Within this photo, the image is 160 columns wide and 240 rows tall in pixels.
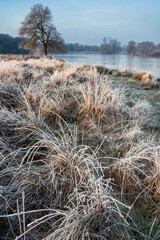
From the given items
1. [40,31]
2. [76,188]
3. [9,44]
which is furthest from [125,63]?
[9,44]

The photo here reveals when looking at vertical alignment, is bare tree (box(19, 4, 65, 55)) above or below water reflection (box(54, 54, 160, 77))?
above

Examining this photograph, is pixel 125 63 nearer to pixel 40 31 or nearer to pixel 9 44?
pixel 40 31

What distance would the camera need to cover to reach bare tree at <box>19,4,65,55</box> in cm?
1702

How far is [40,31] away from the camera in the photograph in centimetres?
1727

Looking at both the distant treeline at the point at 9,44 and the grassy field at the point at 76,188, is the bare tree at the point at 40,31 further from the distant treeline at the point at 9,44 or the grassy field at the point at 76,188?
the grassy field at the point at 76,188

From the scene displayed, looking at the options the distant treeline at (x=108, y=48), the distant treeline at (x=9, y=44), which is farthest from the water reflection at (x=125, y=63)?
the distant treeline at (x=9, y=44)

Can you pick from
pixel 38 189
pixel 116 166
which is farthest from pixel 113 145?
pixel 38 189

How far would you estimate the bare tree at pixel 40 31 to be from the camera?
670 inches

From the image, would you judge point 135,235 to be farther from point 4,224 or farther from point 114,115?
point 114,115

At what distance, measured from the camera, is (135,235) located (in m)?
0.82

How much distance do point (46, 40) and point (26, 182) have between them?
19.0m

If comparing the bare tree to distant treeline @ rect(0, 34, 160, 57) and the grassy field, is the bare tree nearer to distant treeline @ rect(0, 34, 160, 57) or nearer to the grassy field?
distant treeline @ rect(0, 34, 160, 57)

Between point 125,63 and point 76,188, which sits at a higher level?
point 125,63

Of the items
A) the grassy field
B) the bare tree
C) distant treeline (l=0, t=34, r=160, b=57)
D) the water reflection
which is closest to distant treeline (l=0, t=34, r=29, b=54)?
distant treeline (l=0, t=34, r=160, b=57)
